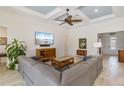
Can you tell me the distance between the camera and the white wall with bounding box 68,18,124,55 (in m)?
6.31

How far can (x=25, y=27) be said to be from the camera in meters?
6.21

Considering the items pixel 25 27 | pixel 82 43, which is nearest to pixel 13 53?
pixel 25 27

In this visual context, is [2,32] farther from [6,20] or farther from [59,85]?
[59,85]

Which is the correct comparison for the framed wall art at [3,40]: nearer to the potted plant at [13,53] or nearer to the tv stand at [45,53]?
the potted plant at [13,53]

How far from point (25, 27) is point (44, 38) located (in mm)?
1565

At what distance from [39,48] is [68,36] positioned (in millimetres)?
3423

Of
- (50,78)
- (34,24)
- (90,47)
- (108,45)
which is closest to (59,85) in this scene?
(50,78)

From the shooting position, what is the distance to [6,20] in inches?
211

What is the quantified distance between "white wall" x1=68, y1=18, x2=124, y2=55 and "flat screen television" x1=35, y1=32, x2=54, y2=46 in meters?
2.12

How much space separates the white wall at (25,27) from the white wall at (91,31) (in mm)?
1601

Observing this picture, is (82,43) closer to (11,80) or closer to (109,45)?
(109,45)

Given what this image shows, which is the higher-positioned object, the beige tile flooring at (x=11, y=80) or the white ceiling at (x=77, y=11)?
the white ceiling at (x=77, y=11)

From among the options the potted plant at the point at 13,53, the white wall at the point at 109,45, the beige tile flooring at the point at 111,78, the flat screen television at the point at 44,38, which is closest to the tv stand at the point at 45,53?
the flat screen television at the point at 44,38

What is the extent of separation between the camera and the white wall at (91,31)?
6.31 meters
